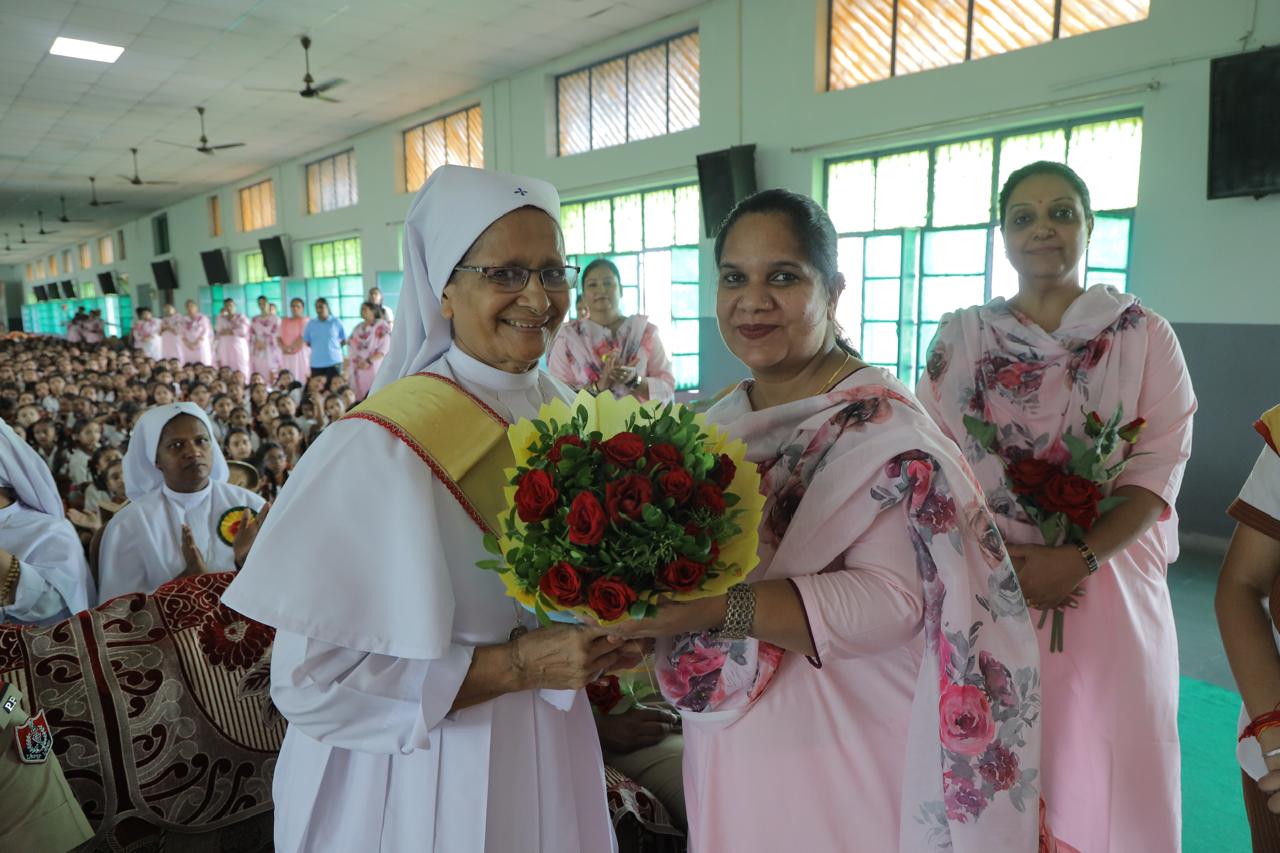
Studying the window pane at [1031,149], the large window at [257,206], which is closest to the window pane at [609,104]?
the window pane at [1031,149]

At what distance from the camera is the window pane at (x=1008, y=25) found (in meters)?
6.22

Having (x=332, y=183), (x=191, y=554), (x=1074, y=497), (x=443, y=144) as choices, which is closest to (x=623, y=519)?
(x=1074, y=497)

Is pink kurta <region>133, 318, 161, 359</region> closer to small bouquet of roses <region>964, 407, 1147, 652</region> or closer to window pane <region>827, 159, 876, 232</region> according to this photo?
window pane <region>827, 159, 876, 232</region>

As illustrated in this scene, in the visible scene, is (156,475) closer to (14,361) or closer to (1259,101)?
(1259,101)

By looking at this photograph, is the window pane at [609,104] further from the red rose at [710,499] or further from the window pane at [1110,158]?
the red rose at [710,499]

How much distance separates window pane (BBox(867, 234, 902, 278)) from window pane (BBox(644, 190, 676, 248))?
8.63 feet

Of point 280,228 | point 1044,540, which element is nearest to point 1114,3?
point 1044,540

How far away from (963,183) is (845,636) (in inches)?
258

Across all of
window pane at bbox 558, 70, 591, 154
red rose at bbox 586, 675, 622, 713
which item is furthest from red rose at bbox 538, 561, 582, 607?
window pane at bbox 558, 70, 591, 154

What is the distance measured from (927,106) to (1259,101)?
2.38 meters

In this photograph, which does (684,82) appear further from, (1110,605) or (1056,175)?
(1110,605)

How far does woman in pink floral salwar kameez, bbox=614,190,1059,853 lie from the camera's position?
4.31 ft

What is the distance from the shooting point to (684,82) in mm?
9156

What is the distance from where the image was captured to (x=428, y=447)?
1379 millimetres
